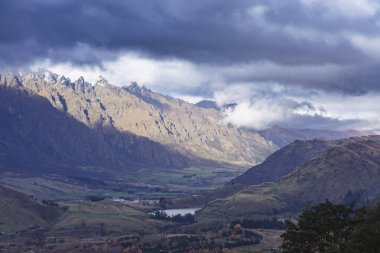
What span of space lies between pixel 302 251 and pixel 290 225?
17.4 meters

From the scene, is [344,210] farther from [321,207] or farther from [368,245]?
[368,245]

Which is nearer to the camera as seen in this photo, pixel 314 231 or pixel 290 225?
pixel 314 231

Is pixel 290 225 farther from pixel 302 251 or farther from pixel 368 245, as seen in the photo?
pixel 368 245

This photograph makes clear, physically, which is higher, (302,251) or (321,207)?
(321,207)

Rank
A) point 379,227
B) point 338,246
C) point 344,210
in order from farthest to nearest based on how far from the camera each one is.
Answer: point 344,210, point 338,246, point 379,227

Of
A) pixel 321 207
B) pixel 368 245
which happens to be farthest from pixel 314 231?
pixel 368 245

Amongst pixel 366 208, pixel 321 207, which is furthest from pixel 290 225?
pixel 366 208

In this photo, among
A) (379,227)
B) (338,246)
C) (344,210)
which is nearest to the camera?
(379,227)

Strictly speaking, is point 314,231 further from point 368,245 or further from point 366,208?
point 368,245

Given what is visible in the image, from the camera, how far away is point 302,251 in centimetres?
13325

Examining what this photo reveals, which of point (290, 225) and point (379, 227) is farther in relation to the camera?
point (290, 225)

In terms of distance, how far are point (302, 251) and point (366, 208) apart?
69.5 ft

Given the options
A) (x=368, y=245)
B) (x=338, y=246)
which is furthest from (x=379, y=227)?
(x=338, y=246)

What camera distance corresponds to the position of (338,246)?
13300cm
